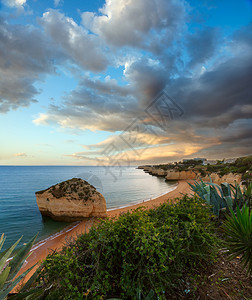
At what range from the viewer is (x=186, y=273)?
8.02ft

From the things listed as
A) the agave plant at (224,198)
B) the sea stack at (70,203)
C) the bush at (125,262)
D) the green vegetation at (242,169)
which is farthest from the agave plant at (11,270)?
the green vegetation at (242,169)

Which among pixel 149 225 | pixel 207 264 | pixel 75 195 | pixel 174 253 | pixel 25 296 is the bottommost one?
pixel 75 195

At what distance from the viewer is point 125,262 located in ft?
6.74

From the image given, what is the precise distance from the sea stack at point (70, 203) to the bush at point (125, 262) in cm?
1357

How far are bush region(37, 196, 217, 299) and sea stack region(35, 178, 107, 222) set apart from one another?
44.5ft

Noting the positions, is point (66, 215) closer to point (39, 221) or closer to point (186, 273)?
point (39, 221)

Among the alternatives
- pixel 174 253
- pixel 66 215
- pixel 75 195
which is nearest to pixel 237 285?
pixel 174 253

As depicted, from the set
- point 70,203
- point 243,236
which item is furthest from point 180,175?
point 243,236

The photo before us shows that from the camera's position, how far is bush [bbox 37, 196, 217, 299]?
75.2 inches

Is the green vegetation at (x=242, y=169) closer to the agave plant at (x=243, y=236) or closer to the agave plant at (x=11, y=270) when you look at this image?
the agave plant at (x=243, y=236)

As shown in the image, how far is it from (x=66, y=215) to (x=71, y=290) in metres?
15.3

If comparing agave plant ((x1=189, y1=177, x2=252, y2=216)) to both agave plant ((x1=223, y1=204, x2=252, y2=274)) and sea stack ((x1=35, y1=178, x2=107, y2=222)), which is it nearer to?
agave plant ((x1=223, y1=204, x2=252, y2=274))

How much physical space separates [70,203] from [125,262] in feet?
47.6

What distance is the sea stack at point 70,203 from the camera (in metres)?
14.9
